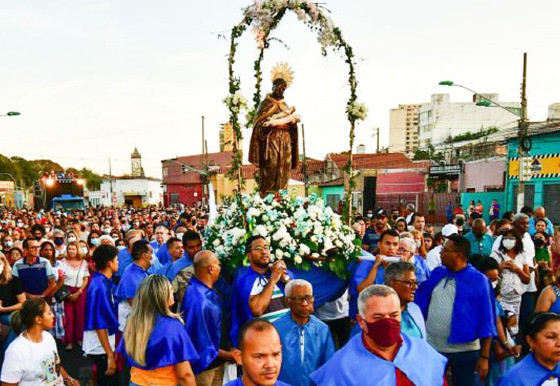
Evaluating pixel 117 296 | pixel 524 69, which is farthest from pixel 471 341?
pixel 524 69

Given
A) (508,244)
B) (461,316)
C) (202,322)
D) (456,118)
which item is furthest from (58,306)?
(456,118)

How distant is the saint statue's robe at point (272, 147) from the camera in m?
7.23

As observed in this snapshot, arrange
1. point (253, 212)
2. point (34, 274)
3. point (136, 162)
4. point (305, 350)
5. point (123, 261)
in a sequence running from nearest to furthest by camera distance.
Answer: point (305, 350)
point (253, 212)
point (34, 274)
point (123, 261)
point (136, 162)

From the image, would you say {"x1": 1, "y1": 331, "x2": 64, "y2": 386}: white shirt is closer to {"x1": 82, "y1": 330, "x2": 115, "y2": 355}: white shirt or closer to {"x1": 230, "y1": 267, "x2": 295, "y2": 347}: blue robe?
{"x1": 82, "y1": 330, "x2": 115, "y2": 355}: white shirt

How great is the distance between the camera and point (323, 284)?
5.88m

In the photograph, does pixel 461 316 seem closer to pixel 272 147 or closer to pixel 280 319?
pixel 280 319

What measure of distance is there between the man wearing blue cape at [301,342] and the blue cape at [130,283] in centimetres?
233

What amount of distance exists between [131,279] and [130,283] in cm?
5

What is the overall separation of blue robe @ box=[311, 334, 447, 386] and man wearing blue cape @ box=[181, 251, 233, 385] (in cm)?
140

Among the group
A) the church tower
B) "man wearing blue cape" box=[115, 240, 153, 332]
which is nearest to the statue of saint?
"man wearing blue cape" box=[115, 240, 153, 332]

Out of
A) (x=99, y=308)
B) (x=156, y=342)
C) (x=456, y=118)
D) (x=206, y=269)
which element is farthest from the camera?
(x=456, y=118)

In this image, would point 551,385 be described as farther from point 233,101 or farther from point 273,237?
point 233,101

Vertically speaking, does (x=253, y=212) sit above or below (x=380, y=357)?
above

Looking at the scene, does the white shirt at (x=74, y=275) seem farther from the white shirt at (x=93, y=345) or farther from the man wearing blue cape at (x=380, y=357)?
the man wearing blue cape at (x=380, y=357)
